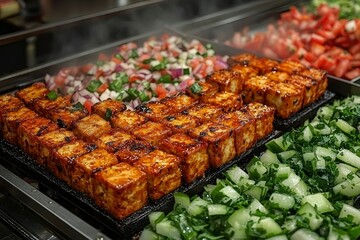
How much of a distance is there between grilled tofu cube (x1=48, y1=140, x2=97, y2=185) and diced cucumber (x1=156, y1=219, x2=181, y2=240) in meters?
0.62

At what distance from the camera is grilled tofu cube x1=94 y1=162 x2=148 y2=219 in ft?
7.81

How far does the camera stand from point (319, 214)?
7.55ft

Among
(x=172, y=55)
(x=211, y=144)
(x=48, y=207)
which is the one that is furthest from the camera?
(x=172, y=55)

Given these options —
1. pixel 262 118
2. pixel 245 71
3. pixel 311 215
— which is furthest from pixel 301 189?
pixel 245 71

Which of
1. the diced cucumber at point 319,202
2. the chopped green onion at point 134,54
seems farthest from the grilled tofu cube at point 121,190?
the chopped green onion at point 134,54

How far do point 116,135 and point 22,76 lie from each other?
1.27 m

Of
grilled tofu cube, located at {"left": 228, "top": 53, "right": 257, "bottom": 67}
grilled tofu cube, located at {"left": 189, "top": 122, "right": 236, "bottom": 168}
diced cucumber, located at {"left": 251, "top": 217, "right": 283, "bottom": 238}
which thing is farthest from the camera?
grilled tofu cube, located at {"left": 228, "top": 53, "right": 257, "bottom": 67}

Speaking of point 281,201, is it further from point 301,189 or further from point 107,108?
point 107,108

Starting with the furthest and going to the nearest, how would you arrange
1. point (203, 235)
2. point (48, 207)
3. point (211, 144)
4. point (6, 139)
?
1. point (6, 139)
2. point (211, 144)
3. point (48, 207)
4. point (203, 235)

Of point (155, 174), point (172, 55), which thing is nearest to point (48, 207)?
point (155, 174)

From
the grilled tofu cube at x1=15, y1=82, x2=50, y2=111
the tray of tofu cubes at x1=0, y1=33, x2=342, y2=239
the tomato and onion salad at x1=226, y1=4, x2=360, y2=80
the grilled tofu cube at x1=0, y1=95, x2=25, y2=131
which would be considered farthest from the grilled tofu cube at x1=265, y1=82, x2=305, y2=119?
the grilled tofu cube at x1=0, y1=95, x2=25, y2=131

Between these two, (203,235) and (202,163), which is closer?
(203,235)

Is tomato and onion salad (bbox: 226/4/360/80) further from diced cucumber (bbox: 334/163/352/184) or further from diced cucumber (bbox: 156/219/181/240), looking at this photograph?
diced cucumber (bbox: 156/219/181/240)

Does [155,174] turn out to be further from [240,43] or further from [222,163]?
[240,43]
